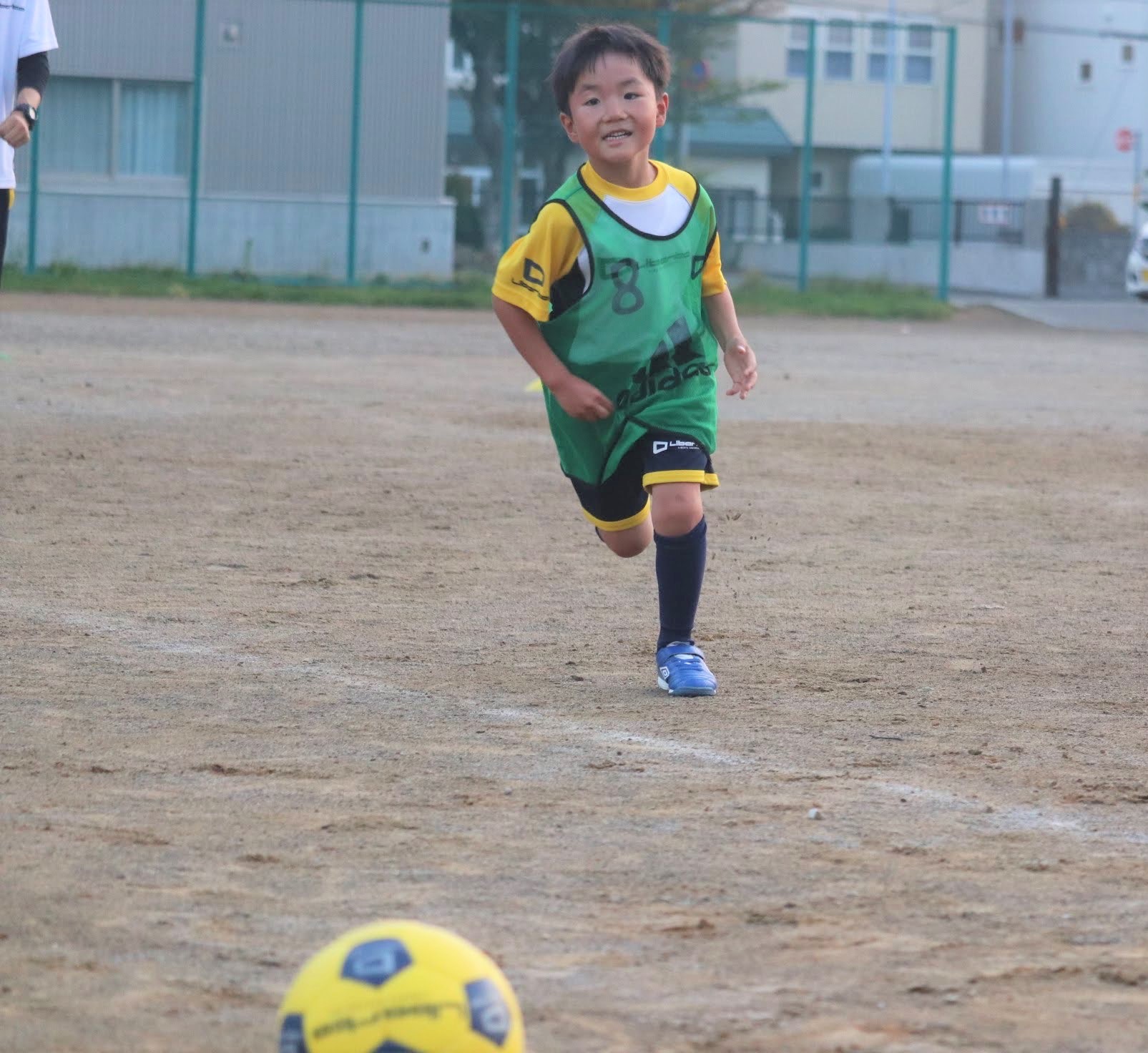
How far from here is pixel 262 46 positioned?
22.2m

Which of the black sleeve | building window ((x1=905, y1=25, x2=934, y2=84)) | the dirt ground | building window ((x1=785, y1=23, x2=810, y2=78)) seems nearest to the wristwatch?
the black sleeve

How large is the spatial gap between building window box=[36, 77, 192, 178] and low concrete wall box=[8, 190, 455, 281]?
87 cm

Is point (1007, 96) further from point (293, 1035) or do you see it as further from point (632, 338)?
point (293, 1035)

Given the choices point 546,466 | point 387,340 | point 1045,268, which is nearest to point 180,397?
point 546,466

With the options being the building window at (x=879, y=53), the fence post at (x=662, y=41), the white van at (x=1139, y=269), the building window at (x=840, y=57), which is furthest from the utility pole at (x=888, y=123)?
the white van at (x=1139, y=269)

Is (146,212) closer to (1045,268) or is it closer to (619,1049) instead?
(1045,268)

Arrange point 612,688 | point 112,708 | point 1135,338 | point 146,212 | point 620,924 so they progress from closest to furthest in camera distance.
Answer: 1. point 620,924
2. point 112,708
3. point 612,688
4. point 1135,338
5. point 146,212

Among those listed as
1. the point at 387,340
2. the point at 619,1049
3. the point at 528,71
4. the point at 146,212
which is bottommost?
the point at 619,1049

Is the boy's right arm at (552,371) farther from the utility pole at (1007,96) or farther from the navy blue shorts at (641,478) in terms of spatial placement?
the utility pole at (1007,96)

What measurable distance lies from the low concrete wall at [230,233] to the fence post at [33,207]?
1.28 ft

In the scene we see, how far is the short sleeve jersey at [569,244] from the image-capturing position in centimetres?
432

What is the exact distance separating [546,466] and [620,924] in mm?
5517

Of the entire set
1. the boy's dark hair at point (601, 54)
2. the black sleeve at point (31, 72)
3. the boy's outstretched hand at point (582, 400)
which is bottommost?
the boy's outstretched hand at point (582, 400)

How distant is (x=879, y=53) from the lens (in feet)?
131
